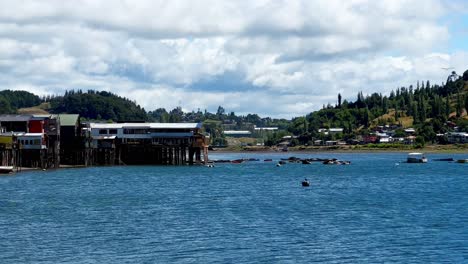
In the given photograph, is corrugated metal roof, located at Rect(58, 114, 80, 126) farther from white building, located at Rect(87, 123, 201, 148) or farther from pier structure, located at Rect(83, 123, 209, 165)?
white building, located at Rect(87, 123, 201, 148)

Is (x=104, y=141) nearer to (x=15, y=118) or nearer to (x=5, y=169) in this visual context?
→ (x=15, y=118)

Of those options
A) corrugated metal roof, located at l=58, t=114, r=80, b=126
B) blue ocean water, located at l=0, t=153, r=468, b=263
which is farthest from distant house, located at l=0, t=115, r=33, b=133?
blue ocean water, located at l=0, t=153, r=468, b=263

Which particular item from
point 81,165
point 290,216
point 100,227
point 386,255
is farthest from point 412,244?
point 81,165

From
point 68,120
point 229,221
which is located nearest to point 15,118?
point 68,120

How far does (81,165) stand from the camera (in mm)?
167500

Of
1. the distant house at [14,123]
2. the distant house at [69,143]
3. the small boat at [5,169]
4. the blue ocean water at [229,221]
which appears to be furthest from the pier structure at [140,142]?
the blue ocean water at [229,221]

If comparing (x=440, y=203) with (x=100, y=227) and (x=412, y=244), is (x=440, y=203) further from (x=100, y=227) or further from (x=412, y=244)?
(x=100, y=227)

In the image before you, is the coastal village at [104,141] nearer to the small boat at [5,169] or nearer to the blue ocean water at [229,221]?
the small boat at [5,169]

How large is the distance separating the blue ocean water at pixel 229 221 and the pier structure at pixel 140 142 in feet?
129

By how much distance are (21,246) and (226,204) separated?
110 feet

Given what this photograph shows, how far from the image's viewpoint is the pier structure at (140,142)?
172 meters

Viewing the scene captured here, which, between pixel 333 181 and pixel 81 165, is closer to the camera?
pixel 333 181

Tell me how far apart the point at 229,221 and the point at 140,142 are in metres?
101

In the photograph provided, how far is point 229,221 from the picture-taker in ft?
248
